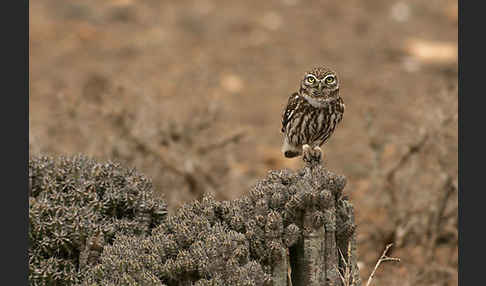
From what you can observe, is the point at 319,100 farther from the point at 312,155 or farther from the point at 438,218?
the point at 438,218

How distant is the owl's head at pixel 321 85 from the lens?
7.60 meters

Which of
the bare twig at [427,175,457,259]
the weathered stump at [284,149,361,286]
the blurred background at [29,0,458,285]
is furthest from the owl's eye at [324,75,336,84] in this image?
the bare twig at [427,175,457,259]

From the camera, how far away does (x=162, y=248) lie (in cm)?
696

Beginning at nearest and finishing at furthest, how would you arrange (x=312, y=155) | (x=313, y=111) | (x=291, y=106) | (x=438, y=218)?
(x=312, y=155) → (x=313, y=111) → (x=291, y=106) → (x=438, y=218)

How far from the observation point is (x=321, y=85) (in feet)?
25.0

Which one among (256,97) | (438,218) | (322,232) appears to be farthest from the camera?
(256,97)

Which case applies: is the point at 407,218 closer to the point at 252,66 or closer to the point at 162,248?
the point at 162,248

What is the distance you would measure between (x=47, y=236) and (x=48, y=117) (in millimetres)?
9304

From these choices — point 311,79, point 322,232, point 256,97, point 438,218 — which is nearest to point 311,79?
point 311,79

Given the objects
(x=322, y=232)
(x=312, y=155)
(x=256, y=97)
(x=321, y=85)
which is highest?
(x=256, y=97)

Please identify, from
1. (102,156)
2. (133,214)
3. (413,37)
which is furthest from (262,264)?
(413,37)

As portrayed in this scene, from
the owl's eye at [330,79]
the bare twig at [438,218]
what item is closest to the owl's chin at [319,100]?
the owl's eye at [330,79]

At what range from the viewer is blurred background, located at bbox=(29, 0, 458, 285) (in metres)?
11.5

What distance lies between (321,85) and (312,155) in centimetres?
65
